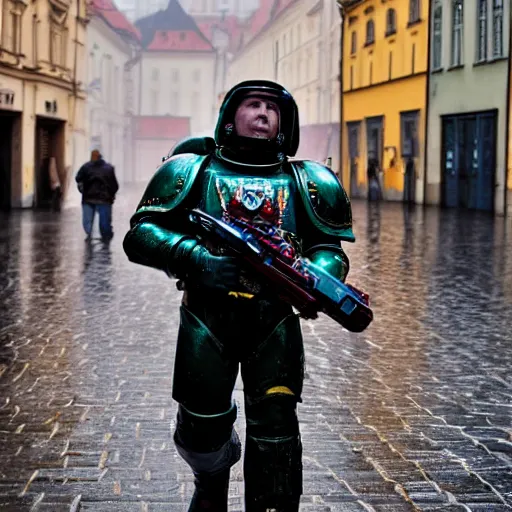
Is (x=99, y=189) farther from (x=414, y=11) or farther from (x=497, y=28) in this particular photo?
(x=414, y=11)

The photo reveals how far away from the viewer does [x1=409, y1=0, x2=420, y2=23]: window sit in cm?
3381

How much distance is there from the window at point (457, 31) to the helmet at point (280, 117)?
27948 millimetres

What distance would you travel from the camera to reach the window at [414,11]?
1331 inches

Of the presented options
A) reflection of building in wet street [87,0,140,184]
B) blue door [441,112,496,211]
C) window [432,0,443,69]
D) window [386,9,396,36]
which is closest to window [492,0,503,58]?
blue door [441,112,496,211]

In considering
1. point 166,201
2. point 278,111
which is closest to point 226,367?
point 166,201

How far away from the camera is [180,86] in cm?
9919

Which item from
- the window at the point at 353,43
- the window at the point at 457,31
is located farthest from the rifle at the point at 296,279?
the window at the point at 353,43

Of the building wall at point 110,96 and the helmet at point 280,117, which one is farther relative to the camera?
the building wall at point 110,96

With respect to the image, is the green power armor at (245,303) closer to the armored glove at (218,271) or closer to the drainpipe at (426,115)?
the armored glove at (218,271)

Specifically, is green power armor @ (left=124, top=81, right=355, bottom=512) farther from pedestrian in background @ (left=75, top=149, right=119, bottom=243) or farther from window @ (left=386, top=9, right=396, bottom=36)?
window @ (left=386, top=9, right=396, bottom=36)

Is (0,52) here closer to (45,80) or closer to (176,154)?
(45,80)

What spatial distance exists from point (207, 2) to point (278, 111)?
393 feet

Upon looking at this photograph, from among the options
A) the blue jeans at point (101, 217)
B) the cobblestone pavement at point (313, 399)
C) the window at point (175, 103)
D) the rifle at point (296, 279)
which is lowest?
the cobblestone pavement at point (313, 399)

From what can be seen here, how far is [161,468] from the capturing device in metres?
4.63
